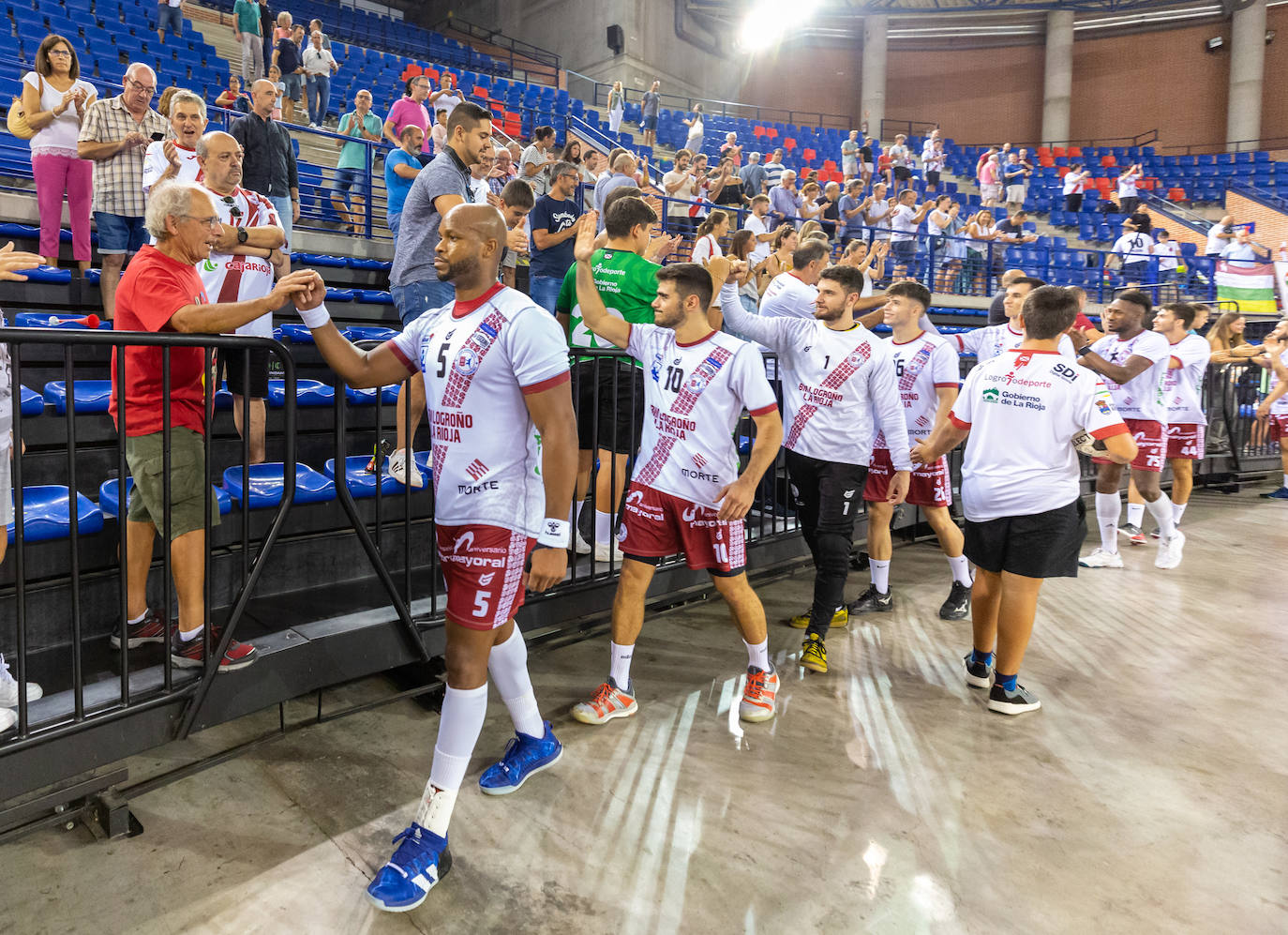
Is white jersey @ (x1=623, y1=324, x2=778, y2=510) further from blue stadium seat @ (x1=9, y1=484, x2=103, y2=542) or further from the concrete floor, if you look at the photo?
blue stadium seat @ (x1=9, y1=484, x2=103, y2=542)

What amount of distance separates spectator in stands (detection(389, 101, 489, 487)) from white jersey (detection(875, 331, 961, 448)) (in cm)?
263

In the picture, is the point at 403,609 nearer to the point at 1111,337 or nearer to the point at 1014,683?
the point at 1014,683

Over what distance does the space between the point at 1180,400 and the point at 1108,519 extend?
1.56 meters

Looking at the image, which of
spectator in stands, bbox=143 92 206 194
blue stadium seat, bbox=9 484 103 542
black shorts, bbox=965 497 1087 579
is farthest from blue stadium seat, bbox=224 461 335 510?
black shorts, bbox=965 497 1087 579

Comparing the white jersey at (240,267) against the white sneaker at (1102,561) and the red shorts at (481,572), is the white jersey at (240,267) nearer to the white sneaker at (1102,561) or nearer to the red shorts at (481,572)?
the red shorts at (481,572)

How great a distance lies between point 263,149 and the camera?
5.44 m

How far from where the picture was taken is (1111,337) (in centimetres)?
625

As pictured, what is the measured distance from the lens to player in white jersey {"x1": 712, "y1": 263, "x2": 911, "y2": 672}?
4219mm

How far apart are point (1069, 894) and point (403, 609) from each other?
7.96ft

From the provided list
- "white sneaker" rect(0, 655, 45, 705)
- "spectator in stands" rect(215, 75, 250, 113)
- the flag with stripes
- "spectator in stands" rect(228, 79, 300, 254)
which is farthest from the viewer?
the flag with stripes

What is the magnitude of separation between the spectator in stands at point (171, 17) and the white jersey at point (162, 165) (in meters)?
10.8

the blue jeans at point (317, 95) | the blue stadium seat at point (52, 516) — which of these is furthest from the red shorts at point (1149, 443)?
the blue jeans at point (317, 95)

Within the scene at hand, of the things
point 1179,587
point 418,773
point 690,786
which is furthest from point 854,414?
point 1179,587

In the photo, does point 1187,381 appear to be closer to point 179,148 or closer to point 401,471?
point 401,471
